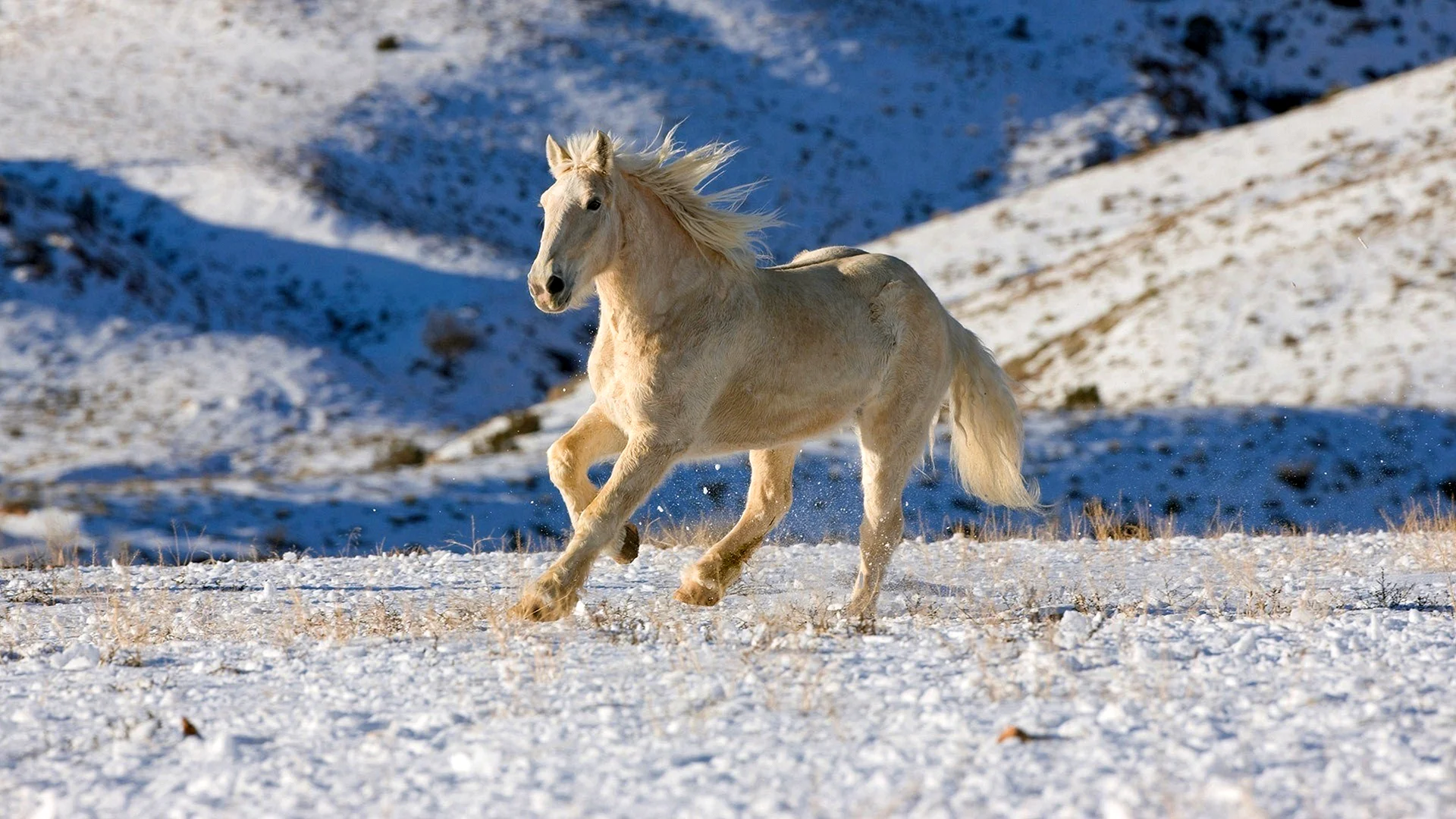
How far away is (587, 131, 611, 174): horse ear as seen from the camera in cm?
643

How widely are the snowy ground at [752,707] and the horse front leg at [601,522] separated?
0.18m

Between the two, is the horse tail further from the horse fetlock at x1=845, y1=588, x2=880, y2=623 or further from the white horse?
the horse fetlock at x1=845, y1=588, x2=880, y2=623

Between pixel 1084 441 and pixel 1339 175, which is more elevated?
pixel 1339 175

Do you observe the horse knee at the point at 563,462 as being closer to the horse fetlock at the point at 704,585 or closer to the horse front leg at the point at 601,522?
the horse front leg at the point at 601,522

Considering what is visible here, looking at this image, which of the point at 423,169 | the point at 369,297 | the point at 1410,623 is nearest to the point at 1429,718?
the point at 1410,623

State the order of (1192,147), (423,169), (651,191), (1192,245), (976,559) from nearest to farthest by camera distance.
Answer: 1. (651,191)
2. (976,559)
3. (1192,245)
4. (1192,147)
5. (423,169)

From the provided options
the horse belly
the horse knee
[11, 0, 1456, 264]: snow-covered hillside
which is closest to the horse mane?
the horse belly

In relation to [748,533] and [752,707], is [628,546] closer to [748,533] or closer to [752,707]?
[748,533]

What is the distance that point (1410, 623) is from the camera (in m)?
5.45

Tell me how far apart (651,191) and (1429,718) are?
4357 millimetres

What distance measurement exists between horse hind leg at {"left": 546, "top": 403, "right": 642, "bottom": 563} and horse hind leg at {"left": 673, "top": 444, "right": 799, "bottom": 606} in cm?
38

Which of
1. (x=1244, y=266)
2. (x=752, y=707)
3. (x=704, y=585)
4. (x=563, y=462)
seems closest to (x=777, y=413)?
(x=704, y=585)

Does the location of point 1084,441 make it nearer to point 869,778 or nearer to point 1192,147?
point 869,778

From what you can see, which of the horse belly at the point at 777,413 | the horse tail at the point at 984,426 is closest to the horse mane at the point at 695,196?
the horse belly at the point at 777,413
